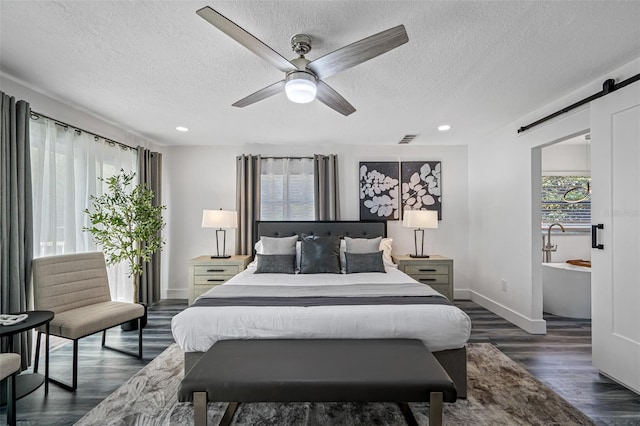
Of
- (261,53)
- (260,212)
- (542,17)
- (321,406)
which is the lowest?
(321,406)

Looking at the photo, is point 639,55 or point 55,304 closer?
point 639,55

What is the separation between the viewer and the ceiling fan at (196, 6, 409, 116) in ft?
5.26

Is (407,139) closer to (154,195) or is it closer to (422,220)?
(422,220)

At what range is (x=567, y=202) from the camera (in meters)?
5.13

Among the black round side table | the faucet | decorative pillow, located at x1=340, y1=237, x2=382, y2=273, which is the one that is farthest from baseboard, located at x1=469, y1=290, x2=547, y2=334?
the black round side table

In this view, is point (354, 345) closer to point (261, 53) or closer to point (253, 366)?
point (253, 366)

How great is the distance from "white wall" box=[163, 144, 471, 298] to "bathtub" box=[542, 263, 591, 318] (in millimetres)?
1075

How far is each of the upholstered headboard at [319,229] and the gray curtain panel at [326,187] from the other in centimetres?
19

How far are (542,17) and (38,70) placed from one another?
3.70m

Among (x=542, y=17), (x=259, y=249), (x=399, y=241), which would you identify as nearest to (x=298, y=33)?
(x=542, y=17)

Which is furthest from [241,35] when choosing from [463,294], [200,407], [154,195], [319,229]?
[463,294]

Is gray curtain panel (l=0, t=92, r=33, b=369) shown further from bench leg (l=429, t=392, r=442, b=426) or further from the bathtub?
the bathtub

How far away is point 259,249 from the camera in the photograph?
4.30m

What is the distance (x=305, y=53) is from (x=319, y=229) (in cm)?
288
